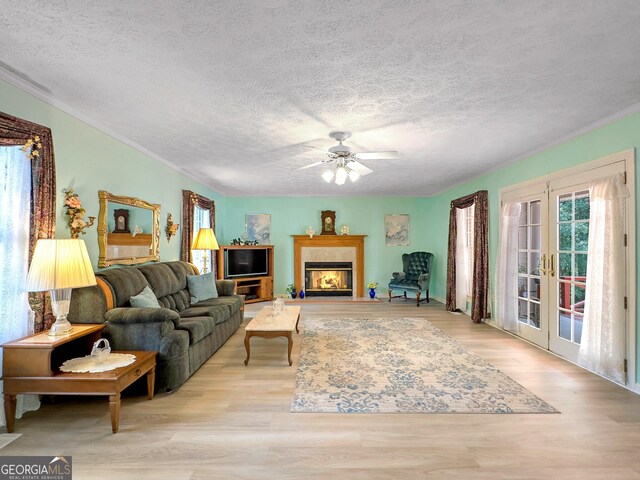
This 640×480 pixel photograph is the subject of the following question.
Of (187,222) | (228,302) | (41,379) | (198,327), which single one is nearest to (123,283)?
(198,327)

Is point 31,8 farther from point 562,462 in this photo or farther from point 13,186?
point 562,462

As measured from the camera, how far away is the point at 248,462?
207 cm

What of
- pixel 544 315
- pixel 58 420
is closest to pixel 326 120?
pixel 58 420

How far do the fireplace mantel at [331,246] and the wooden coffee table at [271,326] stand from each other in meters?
3.68

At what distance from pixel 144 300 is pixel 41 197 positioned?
131 cm

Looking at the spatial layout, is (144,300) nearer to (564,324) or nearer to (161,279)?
Answer: (161,279)

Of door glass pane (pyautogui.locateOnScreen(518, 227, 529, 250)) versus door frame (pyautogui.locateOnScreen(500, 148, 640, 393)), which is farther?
door glass pane (pyautogui.locateOnScreen(518, 227, 529, 250))

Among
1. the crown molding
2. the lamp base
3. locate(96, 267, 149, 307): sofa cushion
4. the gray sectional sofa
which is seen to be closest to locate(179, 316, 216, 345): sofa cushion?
the gray sectional sofa

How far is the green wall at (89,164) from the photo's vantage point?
268cm

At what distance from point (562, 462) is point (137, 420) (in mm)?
2998

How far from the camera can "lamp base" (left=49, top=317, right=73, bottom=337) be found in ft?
8.20

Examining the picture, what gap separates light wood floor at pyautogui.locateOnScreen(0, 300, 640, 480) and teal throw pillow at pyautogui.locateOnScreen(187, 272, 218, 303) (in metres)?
1.83

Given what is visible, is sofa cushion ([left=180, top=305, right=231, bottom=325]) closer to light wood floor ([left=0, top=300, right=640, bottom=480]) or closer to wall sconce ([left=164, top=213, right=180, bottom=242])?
light wood floor ([left=0, top=300, right=640, bottom=480])

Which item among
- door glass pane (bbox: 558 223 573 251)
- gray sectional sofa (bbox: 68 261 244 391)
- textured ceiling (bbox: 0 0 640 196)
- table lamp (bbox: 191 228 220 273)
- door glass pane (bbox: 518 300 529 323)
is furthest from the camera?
table lamp (bbox: 191 228 220 273)
